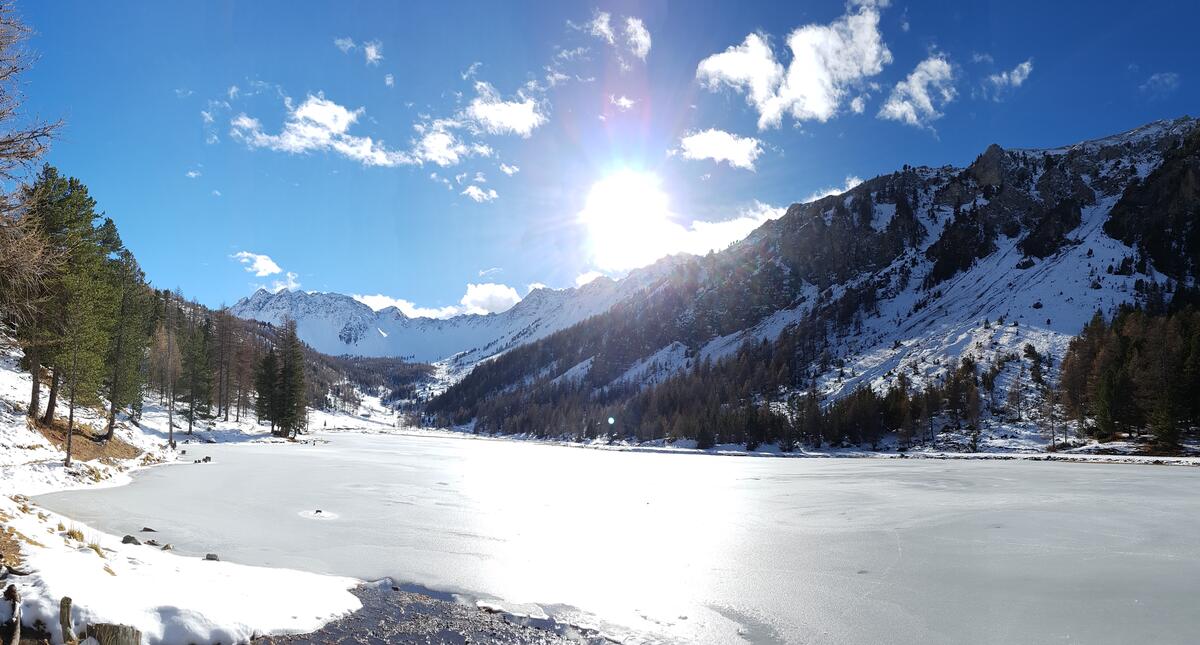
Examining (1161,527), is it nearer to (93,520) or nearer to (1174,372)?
(93,520)

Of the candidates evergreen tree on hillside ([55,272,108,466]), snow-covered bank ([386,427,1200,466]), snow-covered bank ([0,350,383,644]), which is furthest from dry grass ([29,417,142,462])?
snow-covered bank ([386,427,1200,466])

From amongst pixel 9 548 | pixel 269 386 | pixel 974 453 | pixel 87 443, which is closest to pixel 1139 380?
pixel 974 453

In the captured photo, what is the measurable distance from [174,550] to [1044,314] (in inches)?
6681

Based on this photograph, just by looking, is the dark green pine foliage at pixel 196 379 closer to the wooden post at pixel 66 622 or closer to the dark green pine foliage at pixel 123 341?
the dark green pine foliage at pixel 123 341

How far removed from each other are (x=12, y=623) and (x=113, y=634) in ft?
3.79

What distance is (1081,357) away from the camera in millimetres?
88188

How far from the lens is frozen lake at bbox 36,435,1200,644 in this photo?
32.4 feet

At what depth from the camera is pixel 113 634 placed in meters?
6.58

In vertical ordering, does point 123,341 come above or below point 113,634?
above

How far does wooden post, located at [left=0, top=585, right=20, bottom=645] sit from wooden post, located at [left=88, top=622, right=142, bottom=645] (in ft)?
2.13

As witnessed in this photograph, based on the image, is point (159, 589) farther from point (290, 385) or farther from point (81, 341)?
point (290, 385)

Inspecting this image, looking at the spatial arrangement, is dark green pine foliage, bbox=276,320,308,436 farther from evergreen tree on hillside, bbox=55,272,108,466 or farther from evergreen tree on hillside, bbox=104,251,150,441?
evergreen tree on hillside, bbox=55,272,108,466

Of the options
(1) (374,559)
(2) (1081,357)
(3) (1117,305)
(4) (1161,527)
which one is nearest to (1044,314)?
(3) (1117,305)

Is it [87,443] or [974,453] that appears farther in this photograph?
[974,453]
